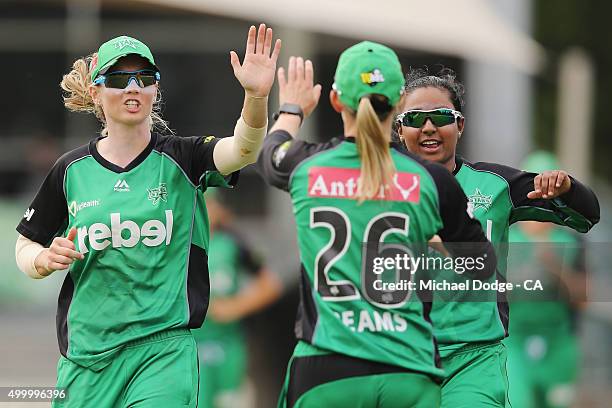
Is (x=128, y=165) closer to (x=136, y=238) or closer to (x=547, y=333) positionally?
(x=136, y=238)

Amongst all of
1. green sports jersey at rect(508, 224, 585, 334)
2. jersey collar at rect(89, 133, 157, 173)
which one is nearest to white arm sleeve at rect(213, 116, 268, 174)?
jersey collar at rect(89, 133, 157, 173)

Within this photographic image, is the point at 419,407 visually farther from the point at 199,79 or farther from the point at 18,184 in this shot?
the point at 199,79

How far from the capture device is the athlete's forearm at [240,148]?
18.5 feet

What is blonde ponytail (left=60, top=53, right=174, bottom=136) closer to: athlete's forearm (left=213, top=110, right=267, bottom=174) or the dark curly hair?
athlete's forearm (left=213, top=110, right=267, bottom=174)

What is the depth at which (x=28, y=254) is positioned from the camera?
5.85 meters

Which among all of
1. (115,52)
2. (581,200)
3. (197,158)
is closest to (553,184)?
(581,200)

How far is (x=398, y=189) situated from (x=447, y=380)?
1.38 meters

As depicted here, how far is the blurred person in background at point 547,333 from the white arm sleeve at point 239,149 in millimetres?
5149

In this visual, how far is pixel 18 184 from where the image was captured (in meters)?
20.0

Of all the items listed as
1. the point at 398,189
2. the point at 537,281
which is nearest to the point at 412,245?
the point at 398,189

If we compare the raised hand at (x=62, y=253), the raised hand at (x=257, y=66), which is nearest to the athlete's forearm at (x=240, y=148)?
the raised hand at (x=257, y=66)

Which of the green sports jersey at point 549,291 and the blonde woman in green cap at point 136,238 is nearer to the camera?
the blonde woman in green cap at point 136,238

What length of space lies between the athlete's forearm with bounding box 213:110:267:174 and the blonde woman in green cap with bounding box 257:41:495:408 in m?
0.60

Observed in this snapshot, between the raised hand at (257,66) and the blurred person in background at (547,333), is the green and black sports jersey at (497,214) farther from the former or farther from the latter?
the blurred person in background at (547,333)
